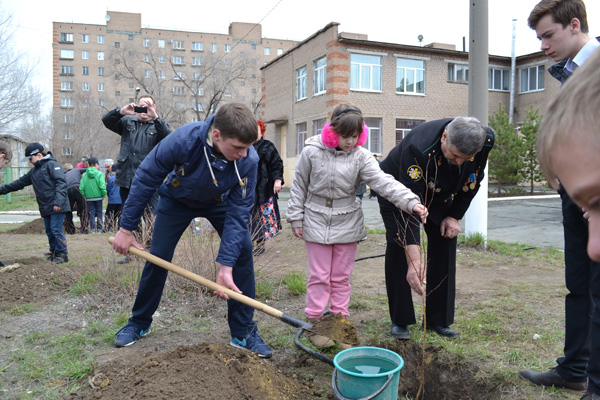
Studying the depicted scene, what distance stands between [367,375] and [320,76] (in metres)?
22.8

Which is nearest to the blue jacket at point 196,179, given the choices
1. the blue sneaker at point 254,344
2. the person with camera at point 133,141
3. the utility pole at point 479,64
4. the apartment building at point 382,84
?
the blue sneaker at point 254,344

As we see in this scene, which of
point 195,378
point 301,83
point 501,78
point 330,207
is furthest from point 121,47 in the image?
point 195,378

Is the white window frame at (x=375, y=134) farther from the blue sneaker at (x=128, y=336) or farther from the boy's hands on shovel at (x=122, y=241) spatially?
the boy's hands on shovel at (x=122, y=241)

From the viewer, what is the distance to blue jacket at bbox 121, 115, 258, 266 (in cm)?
304

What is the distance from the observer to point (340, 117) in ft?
11.1

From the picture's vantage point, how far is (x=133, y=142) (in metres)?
5.91

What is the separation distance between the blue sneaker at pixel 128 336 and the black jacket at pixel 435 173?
2.14 m

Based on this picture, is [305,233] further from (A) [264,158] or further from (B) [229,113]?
(A) [264,158]

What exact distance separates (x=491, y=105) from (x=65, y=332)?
28554 millimetres

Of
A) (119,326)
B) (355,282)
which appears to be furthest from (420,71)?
(119,326)

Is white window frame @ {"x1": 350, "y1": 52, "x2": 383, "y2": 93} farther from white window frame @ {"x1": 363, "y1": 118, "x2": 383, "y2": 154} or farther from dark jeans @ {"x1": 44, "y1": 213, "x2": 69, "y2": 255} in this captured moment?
dark jeans @ {"x1": 44, "y1": 213, "x2": 69, "y2": 255}

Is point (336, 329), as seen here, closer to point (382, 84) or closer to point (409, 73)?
point (382, 84)

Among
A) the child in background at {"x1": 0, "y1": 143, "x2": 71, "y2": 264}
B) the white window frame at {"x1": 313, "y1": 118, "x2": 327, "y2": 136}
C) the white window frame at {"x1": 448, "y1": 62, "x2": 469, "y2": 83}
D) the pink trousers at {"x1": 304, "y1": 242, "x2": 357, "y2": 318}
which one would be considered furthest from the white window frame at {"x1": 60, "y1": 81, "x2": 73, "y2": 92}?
the pink trousers at {"x1": 304, "y1": 242, "x2": 357, "y2": 318}

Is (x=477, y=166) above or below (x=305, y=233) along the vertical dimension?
above
